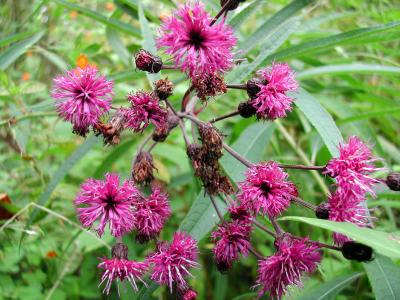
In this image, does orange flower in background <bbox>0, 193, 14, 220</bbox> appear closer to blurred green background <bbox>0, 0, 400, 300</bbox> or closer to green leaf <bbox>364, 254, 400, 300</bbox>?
blurred green background <bbox>0, 0, 400, 300</bbox>

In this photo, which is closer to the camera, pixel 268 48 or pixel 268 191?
pixel 268 191

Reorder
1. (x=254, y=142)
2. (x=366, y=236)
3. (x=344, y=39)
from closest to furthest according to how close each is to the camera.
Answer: (x=366, y=236) < (x=344, y=39) < (x=254, y=142)

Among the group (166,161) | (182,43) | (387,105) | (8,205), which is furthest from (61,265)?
(387,105)

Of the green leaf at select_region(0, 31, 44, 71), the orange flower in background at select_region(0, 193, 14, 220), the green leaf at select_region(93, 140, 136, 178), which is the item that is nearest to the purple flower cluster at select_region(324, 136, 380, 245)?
the green leaf at select_region(93, 140, 136, 178)

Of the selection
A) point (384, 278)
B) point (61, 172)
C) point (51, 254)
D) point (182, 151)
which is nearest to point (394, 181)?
point (384, 278)

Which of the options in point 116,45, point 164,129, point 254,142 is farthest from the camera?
point 116,45

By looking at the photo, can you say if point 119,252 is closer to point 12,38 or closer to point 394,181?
point 394,181

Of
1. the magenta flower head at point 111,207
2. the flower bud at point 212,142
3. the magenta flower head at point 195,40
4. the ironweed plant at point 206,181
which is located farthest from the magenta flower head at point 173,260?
the magenta flower head at point 195,40

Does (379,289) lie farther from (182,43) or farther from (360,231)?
(182,43)
